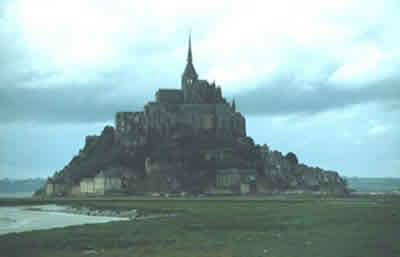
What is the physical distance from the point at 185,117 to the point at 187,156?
1512 cm

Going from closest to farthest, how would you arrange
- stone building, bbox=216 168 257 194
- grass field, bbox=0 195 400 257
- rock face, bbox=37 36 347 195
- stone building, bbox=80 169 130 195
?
1. grass field, bbox=0 195 400 257
2. stone building, bbox=216 168 257 194
3. stone building, bbox=80 169 130 195
4. rock face, bbox=37 36 347 195

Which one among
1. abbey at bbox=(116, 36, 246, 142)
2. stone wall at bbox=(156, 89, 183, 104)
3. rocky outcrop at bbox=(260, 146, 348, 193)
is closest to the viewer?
rocky outcrop at bbox=(260, 146, 348, 193)

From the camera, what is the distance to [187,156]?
167 meters

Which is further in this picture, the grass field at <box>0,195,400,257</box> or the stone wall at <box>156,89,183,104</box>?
the stone wall at <box>156,89,183,104</box>

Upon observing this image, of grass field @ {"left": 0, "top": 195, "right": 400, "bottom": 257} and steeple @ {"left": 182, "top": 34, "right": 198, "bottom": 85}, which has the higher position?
steeple @ {"left": 182, "top": 34, "right": 198, "bottom": 85}

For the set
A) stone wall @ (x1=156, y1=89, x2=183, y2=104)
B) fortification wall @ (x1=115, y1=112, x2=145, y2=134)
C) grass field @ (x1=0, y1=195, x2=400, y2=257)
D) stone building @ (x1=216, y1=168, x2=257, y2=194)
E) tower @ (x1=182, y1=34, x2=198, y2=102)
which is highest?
tower @ (x1=182, y1=34, x2=198, y2=102)

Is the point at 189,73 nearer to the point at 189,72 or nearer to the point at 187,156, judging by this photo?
the point at 189,72

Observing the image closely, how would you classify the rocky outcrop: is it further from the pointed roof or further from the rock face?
the pointed roof

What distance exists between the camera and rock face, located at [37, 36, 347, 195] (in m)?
160

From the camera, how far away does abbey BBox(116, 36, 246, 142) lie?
174875 mm

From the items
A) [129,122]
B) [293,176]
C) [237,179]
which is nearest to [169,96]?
[129,122]


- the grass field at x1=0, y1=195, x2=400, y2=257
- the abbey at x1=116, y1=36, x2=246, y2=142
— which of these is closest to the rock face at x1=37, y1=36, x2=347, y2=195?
the abbey at x1=116, y1=36, x2=246, y2=142

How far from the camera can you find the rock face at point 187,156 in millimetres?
159500

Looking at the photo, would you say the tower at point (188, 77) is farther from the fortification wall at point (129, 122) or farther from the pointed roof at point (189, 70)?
the fortification wall at point (129, 122)
